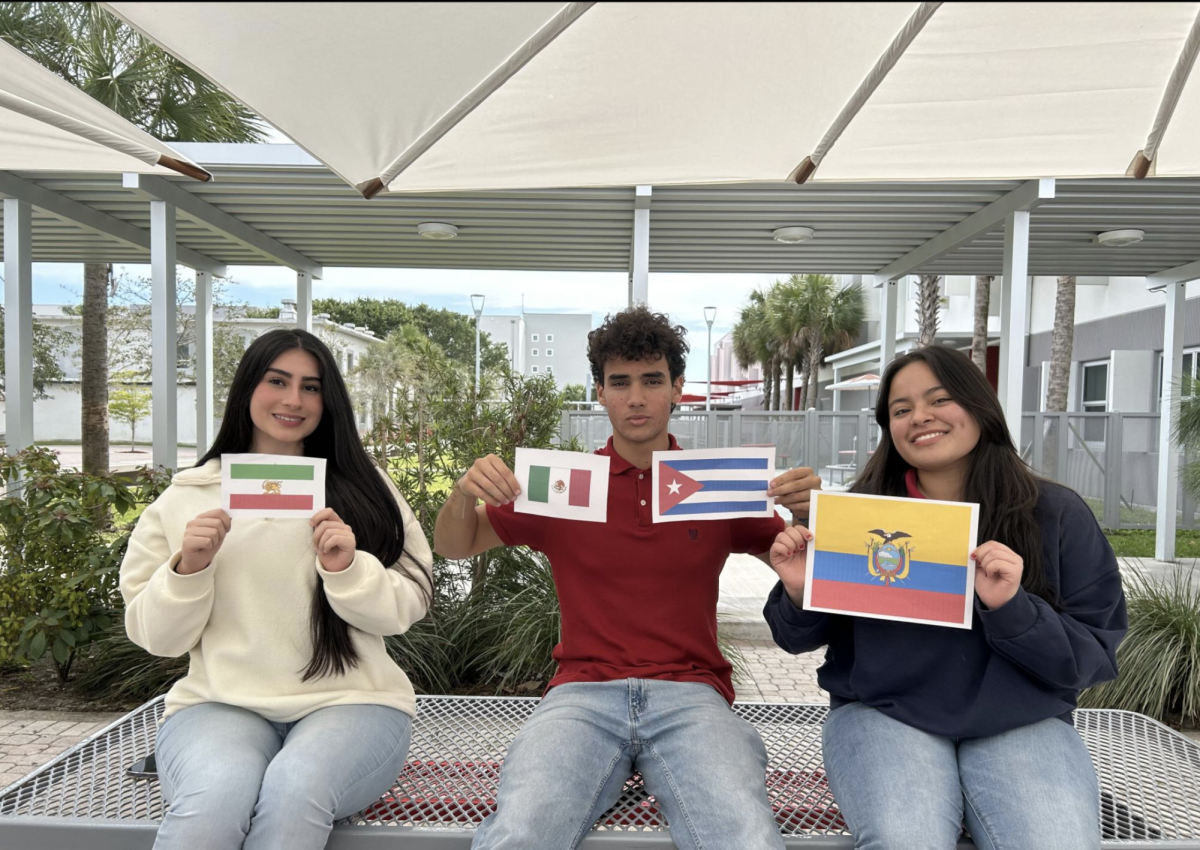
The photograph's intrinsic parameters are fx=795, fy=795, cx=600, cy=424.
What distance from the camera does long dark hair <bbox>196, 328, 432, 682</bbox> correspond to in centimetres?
251

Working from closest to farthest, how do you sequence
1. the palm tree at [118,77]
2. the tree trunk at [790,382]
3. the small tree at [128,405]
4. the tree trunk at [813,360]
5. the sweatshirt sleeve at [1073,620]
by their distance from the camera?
the sweatshirt sleeve at [1073,620], the palm tree at [118,77], the small tree at [128,405], the tree trunk at [813,360], the tree trunk at [790,382]

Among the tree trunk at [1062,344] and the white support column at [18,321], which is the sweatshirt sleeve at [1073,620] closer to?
the white support column at [18,321]

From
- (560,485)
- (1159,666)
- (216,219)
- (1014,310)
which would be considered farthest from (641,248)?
(560,485)

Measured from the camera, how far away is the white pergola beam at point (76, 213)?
269 inches

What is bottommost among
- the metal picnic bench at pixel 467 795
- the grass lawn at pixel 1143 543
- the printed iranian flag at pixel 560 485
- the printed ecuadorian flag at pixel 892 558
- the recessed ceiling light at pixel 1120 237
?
the grass lawn at pixel 1143 543

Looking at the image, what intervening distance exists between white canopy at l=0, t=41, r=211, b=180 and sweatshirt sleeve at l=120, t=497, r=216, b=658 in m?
1.10

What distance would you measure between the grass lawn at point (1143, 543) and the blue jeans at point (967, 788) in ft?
29.9

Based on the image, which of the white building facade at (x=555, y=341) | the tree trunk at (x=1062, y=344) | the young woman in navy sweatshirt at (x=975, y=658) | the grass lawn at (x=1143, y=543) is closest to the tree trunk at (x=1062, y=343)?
the tree trunk at (x=1062, y=344)

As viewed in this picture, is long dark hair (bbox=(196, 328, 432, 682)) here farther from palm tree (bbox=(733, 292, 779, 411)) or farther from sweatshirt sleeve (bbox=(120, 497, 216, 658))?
palm tree (bbox=(733, 292, 779, 411))

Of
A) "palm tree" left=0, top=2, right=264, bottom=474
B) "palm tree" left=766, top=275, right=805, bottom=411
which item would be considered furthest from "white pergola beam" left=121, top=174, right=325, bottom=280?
"palm tree" left=766, top=275, right=805, bottom=411

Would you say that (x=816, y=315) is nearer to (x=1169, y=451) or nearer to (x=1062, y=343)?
(x=1062, y=343)

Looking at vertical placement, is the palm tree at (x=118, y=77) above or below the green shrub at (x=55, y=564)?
above

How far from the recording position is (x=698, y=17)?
1.78 metres

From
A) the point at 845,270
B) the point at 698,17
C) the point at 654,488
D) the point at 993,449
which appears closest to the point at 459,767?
the point at 654,488
